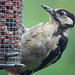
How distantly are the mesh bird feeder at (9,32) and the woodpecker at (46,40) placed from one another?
990mm

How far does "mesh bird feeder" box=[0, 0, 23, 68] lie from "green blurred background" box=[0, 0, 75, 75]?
96.0 inches

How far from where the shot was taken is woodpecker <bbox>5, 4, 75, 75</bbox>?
6.31 meters

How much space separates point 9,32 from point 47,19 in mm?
3379

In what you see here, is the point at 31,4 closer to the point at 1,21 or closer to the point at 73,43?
the point at 73,43

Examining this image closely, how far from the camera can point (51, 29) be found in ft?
20.9

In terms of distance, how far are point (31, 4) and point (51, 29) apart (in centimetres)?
205

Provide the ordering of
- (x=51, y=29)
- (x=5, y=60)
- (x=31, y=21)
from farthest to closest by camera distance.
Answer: (x=31, y=21)
(x=51, y=29)
(x=5, y=60)

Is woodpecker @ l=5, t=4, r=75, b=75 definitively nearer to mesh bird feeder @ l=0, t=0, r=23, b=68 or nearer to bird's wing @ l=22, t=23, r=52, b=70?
bird's wing @ l=22, t=23, r=52, b=70

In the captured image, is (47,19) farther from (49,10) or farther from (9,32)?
(9,32)

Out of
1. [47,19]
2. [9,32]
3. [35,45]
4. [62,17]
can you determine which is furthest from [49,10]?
[47,19]

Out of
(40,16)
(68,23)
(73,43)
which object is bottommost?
(73,43)

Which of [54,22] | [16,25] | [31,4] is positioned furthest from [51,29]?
[31,4]

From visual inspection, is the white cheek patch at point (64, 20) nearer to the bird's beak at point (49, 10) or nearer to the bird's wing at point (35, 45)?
the bird's beak at point (49, 10)

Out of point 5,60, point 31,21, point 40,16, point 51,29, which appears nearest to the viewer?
point 5,60
